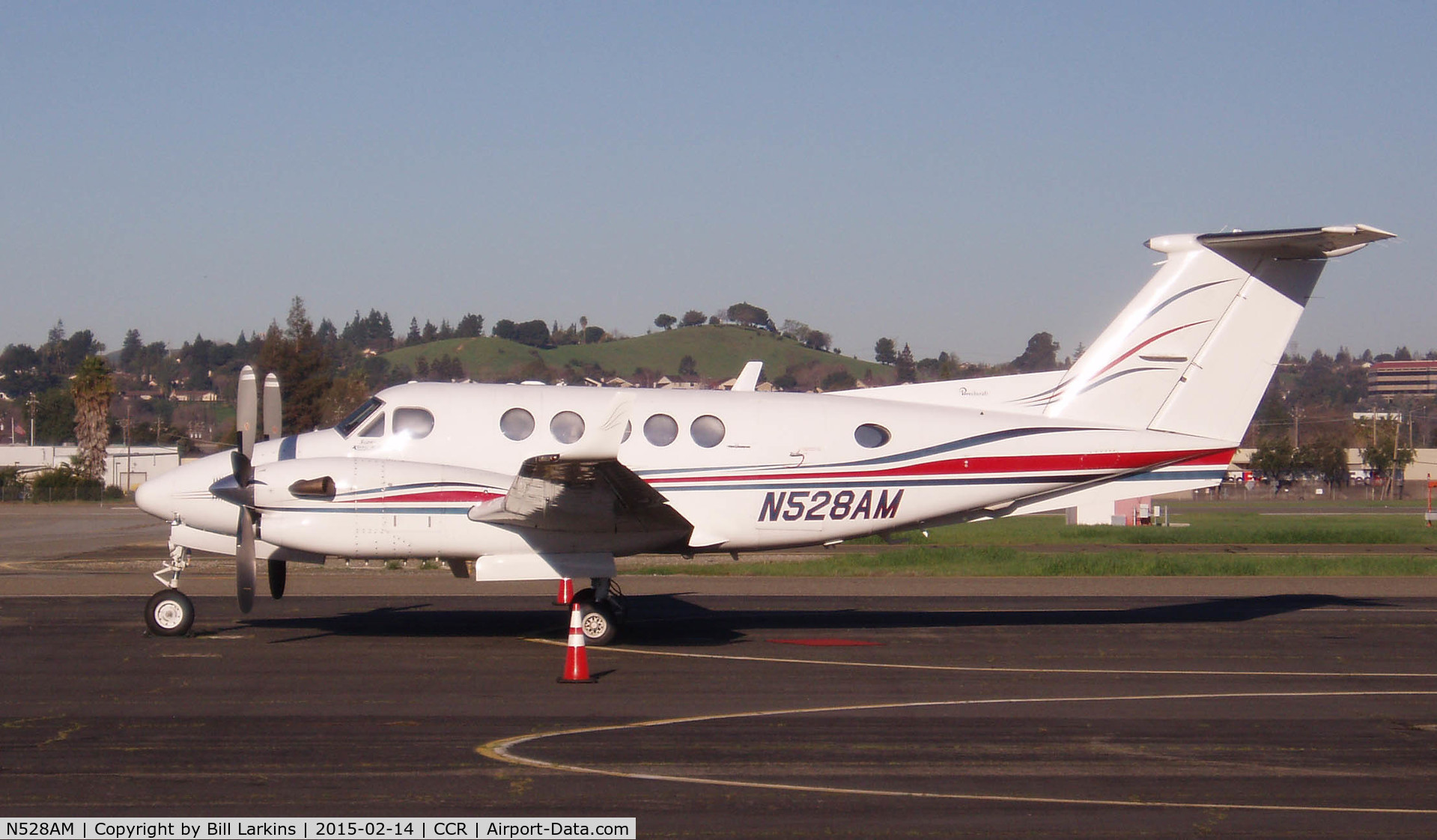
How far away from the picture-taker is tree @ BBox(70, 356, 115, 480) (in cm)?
6172

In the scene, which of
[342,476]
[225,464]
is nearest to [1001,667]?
[342,476]

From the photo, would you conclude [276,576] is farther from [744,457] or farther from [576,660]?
[744,457]

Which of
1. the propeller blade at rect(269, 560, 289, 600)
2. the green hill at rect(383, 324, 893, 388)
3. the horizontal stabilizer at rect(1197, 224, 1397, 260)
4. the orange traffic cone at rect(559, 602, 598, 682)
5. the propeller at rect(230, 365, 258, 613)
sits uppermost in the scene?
the green hill at rect(383, 324, 893, 388)

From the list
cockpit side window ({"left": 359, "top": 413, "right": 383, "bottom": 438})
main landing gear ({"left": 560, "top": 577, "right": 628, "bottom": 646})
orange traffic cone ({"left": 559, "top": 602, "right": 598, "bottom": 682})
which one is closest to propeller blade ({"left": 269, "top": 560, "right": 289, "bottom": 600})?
cockpit side window ({"left": 359, "top": 413, "right": 383, "bottom": 438})

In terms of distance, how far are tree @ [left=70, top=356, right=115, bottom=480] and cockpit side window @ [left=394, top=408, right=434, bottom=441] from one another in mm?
57421

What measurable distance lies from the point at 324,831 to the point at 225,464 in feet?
24.5

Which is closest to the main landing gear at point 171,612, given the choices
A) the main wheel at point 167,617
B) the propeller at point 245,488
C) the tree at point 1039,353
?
the main wheel at point 167,617

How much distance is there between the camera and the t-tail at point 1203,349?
13414 mm

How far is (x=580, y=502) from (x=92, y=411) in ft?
197

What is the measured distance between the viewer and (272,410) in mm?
13305

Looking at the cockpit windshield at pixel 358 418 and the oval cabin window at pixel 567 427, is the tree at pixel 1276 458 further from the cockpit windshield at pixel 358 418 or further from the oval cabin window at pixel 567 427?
the cockpit windshield at pixel 358 418

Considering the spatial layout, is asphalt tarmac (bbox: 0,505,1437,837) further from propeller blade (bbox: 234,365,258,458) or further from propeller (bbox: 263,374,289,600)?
propeller blade (bbox: 234,365,258,458)

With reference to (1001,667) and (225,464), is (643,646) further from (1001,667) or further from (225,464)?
(225,464)

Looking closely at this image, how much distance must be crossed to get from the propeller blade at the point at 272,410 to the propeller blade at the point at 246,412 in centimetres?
64
